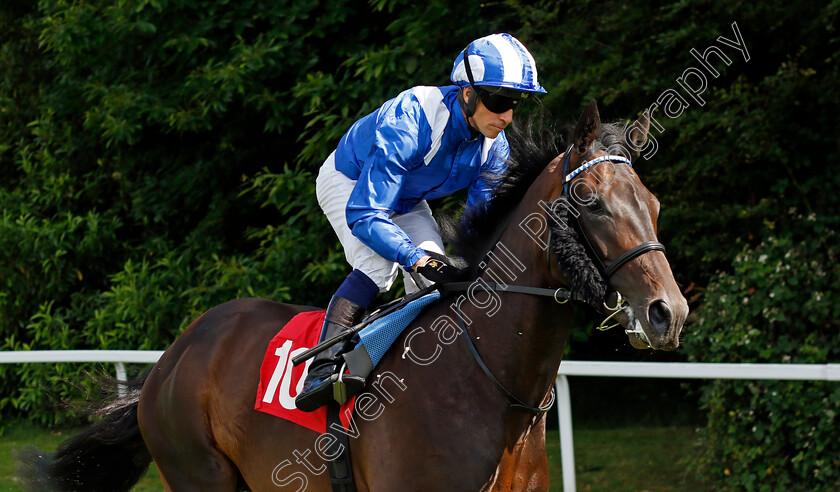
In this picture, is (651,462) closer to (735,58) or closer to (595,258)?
(735,58)

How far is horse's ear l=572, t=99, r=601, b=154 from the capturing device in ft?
7.93

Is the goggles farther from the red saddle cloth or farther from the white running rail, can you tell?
the white running rail

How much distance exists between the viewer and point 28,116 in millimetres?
9305

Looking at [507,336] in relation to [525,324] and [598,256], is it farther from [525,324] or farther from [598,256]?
[598,256]

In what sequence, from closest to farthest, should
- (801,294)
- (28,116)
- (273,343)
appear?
(273,343), (801,294), (28,116)

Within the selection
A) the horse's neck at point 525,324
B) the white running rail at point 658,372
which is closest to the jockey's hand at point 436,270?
the horse's neck at point 525,324

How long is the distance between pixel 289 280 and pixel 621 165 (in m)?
4.52

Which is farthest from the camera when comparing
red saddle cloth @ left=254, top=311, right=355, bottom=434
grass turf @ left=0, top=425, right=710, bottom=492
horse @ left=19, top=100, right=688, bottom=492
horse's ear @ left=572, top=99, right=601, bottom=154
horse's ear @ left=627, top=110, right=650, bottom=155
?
grass turf @ left=0, top=425, right=710, bottom=492

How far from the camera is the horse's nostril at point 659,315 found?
7.09 feet

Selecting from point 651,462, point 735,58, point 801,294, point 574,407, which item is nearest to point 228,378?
point 801,294

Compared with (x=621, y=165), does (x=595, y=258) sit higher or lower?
lower

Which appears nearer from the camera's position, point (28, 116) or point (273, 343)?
point (273, 343)

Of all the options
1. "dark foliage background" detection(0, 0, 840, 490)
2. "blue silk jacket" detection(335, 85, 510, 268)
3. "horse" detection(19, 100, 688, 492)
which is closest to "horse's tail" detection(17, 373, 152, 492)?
"dark foliage background" detection(0, 0, 840, 490)

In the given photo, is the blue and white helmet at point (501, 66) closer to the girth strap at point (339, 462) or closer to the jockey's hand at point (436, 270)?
the jockey's hand at point (436, 270)
